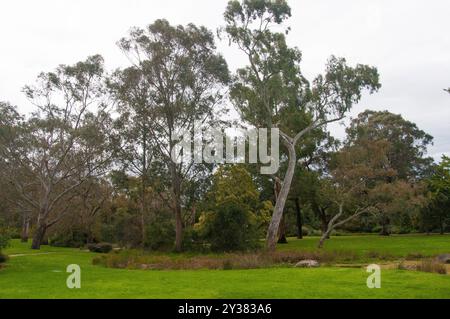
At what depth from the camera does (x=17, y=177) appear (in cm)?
4228

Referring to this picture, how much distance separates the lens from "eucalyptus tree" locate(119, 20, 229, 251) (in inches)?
1387

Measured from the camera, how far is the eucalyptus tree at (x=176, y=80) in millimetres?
35219

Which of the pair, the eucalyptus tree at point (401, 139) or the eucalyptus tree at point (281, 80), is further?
the eucalyptus tree at point (401, 139)

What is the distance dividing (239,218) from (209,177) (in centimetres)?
551

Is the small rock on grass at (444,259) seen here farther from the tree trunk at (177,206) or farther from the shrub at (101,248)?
the shrub at (101,248)

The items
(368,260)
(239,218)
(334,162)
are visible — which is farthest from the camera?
(334,162)

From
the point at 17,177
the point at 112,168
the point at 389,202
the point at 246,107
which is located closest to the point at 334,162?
the point at 389,202

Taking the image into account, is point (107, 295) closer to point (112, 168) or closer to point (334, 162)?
point (112, 168)

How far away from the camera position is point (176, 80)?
35.5m

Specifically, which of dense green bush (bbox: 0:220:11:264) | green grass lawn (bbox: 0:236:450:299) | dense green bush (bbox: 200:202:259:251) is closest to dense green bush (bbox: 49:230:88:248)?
dense green bush (bbox: 200:202:259:251)

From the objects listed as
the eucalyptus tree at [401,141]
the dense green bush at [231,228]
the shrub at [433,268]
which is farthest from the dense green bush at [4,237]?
the eucalyptus tree at [401,141]

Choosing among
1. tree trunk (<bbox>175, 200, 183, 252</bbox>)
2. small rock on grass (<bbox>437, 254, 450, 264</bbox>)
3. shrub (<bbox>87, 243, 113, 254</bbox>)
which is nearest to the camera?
small rock on grass (<bbox>437, 254, 450, 264</bbox>)

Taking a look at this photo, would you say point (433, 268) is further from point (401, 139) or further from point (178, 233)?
point (401, 139)

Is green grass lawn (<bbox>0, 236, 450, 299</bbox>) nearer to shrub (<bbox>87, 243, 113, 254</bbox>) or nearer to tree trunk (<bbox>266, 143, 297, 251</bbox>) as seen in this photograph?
tree trunk (<bbox>266, 143, 297, 251</bbox>)
